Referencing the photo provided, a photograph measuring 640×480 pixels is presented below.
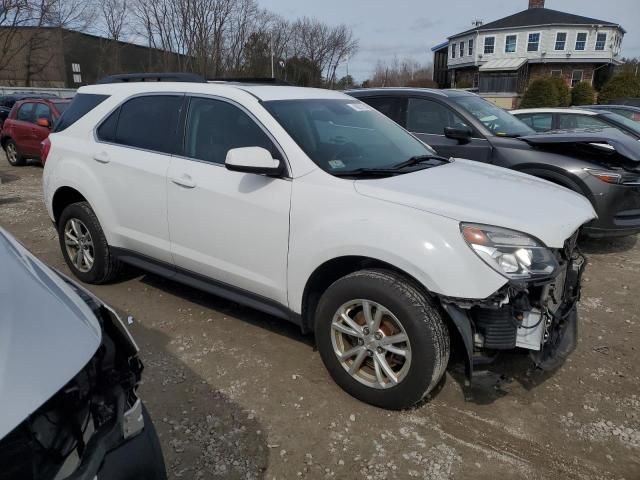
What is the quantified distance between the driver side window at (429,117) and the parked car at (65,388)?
5122mm

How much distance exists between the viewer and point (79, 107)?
4.46 metres

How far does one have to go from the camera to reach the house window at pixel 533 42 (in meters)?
46.5

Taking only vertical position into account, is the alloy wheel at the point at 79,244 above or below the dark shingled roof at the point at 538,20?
below

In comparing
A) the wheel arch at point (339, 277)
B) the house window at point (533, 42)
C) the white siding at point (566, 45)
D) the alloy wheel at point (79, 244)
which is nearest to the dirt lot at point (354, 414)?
the wheel arch at point (339, 277)

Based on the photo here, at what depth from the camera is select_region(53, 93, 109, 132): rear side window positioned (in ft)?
14.2

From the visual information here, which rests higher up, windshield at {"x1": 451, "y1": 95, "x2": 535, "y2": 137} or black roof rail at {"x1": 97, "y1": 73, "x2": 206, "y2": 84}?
black roof rail at {"x1": 97, "y1": 73, "x2": 206, "y2": 84}

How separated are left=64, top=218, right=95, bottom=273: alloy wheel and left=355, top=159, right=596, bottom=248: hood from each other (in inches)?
111

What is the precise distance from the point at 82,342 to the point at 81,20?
47615mm

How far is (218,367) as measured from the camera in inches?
130

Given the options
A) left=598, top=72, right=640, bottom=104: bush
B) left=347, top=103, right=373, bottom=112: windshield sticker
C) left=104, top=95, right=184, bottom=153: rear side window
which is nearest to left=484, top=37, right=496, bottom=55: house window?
left=598, top=72, right=640, bottom=104: bush

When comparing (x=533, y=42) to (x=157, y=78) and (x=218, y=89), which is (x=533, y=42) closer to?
(x=157, y=78)

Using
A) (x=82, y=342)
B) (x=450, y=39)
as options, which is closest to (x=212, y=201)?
(x=82, y=342)

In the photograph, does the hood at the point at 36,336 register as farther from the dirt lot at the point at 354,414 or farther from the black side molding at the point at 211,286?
the black side molding at the point at 211,286

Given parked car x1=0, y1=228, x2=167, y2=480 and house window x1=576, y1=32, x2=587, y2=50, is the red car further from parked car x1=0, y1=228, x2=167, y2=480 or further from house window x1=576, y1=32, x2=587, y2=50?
house window x1=576, y1=32, x2=587, y2=50
